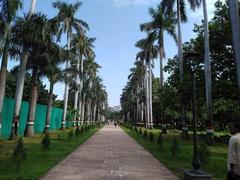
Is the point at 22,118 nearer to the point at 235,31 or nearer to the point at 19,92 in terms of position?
the point at 19,92

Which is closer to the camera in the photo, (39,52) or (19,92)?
(19,92)

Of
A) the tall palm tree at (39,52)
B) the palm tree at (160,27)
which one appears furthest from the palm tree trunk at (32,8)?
the palm tree at (160,27)

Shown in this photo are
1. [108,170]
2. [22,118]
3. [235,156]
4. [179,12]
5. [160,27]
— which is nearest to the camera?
[235,156]

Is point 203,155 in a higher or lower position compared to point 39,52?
lower

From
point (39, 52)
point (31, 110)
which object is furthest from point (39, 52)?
point (31, 110)

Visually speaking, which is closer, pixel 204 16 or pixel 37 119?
pixel 204 16

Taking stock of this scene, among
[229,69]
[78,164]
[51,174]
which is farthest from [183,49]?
[51,174]

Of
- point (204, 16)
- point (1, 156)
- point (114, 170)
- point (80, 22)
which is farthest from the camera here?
point (80, 22)

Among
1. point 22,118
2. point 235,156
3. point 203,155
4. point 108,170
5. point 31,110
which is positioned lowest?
point 108,170

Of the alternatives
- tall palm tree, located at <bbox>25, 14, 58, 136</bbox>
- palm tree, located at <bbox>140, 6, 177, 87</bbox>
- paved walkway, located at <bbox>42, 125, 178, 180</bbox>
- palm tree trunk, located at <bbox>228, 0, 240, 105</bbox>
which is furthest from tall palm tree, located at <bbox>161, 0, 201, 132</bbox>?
paved walkway, located at <bbox>42, 125, 178, 180</bbox>

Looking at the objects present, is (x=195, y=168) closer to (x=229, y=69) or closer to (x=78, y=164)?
(x=78, y=164)

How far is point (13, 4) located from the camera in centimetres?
1911

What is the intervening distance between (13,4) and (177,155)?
1163 cm

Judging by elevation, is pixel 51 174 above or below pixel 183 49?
below
